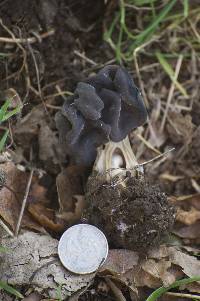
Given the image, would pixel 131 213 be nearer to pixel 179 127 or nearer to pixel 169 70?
pixel 179 127

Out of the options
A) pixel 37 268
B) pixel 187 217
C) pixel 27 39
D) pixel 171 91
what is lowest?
pixel 187 217

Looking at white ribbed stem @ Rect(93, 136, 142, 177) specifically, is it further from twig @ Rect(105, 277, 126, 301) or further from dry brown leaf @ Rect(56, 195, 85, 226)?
twig @ Rect(105, 277, 126, 301)

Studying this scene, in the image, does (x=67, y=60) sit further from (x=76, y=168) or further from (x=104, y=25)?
(x=76, y=168)

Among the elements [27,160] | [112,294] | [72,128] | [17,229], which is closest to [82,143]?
[72,128]

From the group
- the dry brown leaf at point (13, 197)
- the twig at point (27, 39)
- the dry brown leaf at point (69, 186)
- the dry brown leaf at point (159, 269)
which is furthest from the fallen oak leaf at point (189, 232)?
the twig at point (27, 39)

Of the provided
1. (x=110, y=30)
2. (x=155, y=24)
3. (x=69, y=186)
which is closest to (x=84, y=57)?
(x=110, y=30)

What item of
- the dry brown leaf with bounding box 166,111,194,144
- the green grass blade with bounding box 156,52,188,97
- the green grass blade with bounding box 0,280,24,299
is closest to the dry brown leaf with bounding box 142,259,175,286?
the green grass blade with bounding box 0,280,24,299
